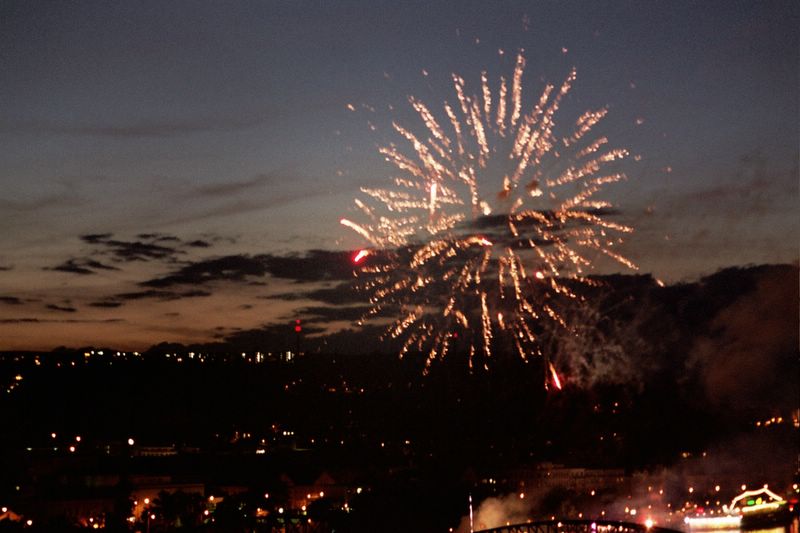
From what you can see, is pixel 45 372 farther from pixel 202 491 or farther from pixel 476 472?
pixel 476 472

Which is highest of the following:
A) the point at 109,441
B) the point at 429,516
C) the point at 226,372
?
the point at 226,372

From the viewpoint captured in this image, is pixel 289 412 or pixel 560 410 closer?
pixel 560 410

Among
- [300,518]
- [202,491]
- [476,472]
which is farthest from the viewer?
[476,472]

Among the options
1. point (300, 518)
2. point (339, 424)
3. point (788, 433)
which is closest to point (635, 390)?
point (788, 433)

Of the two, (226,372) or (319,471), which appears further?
(226,372)

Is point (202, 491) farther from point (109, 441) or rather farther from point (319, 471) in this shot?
point (109, 441)

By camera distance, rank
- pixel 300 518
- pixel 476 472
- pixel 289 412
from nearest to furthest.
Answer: pixel 300 518
pixel 476 472
pixel 289 412

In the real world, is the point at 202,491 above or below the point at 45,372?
below

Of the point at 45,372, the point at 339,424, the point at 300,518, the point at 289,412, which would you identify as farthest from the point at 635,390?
the point at 45,372

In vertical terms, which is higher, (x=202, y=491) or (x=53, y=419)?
(x=53, y=419)
